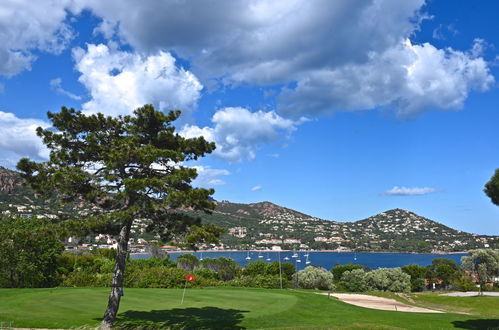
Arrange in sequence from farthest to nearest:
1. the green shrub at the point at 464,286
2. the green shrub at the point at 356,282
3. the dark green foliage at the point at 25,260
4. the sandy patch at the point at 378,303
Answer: the green shrub at the point at 464,286 → the green shrub at the point at 356,282 → the sandy patch at the point at 378,303 → the dark green foliage at the point at 25,260

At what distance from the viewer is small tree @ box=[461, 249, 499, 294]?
54.8 metres

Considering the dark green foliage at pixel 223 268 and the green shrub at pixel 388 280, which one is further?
the dark green foliage at pixel 223 268

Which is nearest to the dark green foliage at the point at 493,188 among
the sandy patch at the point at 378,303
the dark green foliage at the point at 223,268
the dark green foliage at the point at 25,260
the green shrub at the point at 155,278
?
the sandy patch at the point at 378,303

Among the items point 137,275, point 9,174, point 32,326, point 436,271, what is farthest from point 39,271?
point 9,174

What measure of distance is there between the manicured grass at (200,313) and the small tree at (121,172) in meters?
3.01

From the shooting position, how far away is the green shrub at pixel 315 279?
4844 cm

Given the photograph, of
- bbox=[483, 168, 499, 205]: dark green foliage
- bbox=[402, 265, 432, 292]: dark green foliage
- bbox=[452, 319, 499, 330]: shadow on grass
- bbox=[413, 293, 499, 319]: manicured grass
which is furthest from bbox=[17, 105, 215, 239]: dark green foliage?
bbox=[402, 265, 432, 292]: dark green foliage

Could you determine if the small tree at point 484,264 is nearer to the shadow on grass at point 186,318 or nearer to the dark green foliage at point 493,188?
the dark green foliage at point 493,188

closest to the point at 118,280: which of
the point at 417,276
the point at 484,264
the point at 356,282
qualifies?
the point at 356,282

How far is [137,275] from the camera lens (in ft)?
106

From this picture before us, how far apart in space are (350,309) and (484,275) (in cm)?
3977

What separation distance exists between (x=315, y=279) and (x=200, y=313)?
32.3 m

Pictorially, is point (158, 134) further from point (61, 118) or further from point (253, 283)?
point (253, 283)

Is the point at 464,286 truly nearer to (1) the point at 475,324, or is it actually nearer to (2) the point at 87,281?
(1) the point at 475,324
